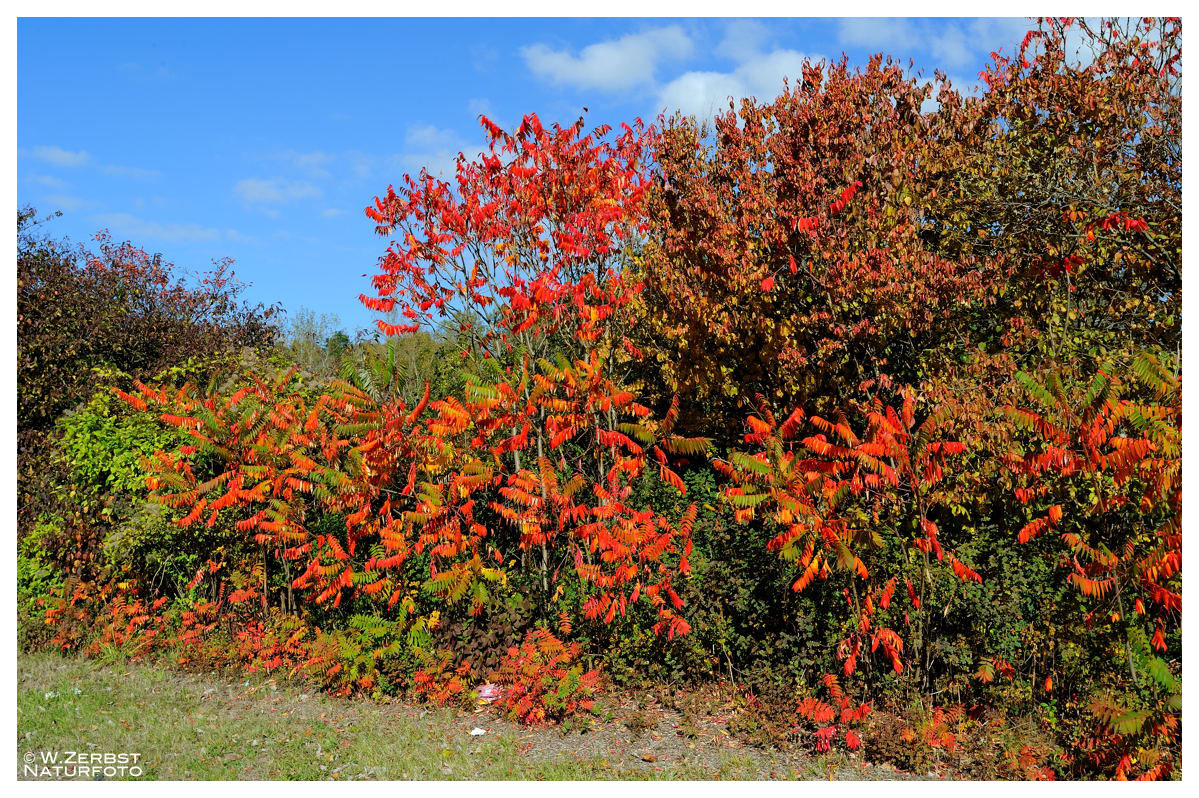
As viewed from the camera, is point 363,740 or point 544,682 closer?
point 363,740

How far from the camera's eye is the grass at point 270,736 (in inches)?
267

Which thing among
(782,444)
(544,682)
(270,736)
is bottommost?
(270,736)

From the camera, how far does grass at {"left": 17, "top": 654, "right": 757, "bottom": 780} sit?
6.78 meters

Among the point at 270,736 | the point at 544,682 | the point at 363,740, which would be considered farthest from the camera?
the point at 544,682

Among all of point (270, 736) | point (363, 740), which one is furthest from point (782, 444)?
point (270, 736)

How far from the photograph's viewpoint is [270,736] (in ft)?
24.9

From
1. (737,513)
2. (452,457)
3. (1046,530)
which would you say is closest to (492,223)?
(452,457)

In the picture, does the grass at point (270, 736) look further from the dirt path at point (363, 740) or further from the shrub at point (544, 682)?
the shrub at point (544, 682)

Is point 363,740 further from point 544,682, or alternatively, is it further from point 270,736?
point 544,682

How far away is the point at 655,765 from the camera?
6.80 m

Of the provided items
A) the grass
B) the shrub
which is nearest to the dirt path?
the grass

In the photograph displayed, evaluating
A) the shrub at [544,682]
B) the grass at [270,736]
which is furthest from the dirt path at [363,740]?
the shrub at [544,682]

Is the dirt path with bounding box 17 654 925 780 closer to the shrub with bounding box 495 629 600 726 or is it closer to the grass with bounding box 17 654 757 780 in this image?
the grass with bounding box 17 654 757 780
